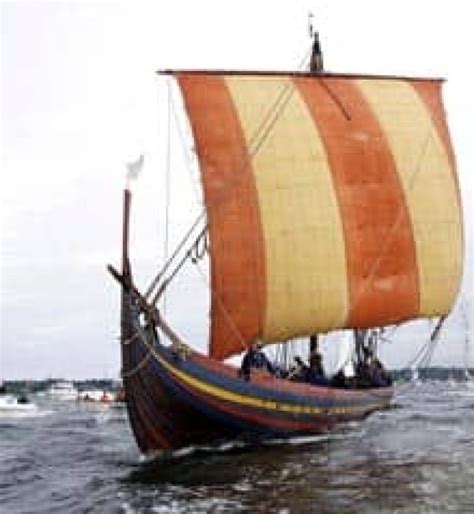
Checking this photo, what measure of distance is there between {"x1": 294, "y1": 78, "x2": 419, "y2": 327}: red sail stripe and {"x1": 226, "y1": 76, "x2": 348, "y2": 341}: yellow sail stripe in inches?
17.0

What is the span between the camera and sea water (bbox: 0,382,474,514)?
54.3 feet

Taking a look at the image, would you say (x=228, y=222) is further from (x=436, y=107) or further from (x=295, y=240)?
(x=436, y=107)

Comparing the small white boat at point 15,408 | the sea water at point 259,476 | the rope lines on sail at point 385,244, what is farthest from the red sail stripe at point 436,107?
the small white boat at point 15,408

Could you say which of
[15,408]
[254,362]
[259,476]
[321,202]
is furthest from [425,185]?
[15,408]

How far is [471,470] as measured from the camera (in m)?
19.7

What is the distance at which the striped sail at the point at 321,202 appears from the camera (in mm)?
26812

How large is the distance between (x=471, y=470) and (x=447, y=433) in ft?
32.7

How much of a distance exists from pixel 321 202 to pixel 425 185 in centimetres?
449

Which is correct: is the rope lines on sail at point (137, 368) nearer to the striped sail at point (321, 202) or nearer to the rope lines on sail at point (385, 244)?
the striped sail at point (321, 202)

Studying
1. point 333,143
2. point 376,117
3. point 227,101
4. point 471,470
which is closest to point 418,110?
point 376,117

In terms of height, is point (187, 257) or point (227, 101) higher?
point (227, 101)

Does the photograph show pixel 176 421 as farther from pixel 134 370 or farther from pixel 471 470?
pixel 471 470

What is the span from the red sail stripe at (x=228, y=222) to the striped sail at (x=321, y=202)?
30 millimetres

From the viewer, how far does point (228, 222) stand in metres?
26.6
